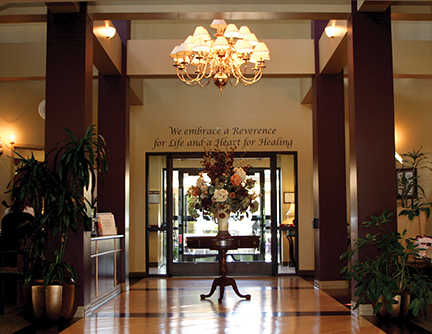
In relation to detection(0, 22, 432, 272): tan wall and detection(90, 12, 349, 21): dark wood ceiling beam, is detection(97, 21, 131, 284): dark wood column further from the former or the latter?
detection(90, 12, 349, 21): dark wood ceiling beam

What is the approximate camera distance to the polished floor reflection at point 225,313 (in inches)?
197

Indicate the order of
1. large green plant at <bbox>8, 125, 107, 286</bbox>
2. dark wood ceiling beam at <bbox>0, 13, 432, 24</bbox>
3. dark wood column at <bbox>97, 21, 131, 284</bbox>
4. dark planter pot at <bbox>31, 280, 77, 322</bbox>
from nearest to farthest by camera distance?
dark planter pot at <bbox>31, 280, 77, 322</bbox>
large green plant at <bbox>8, 125, 107, 286</bbox>
dark wood ceiling beam at <bbox>0, 13, 432, 24</bbox>
dark wood column at <bbox>97, 21, 131, 284</bbox>

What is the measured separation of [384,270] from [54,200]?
150 inches

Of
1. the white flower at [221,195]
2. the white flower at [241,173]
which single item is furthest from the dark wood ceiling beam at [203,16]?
the white flower at [221,195]

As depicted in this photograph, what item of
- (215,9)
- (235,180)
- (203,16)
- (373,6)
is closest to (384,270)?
(235,180)

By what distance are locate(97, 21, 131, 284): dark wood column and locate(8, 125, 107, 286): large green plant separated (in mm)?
2336

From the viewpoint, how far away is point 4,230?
6234 millimetres

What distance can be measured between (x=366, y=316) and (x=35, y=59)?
729 centimetres

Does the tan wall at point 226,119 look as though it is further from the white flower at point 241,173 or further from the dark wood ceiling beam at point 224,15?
the dark wood ceiling beam at point 224,15

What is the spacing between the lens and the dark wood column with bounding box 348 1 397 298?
18.8 ft

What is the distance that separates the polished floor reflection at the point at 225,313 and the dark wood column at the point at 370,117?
3.77 ft

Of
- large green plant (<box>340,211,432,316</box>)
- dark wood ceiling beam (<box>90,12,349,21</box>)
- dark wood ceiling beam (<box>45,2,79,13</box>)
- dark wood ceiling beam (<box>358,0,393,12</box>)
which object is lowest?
large green plant (<box>340,211,432,316</box>)

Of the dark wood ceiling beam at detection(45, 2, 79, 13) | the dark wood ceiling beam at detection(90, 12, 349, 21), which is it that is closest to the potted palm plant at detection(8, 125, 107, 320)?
the dark wood ceiling beam at detection(45, 2, 79, 13)

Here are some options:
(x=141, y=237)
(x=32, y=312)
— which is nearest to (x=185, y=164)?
(x=141, y=237)
